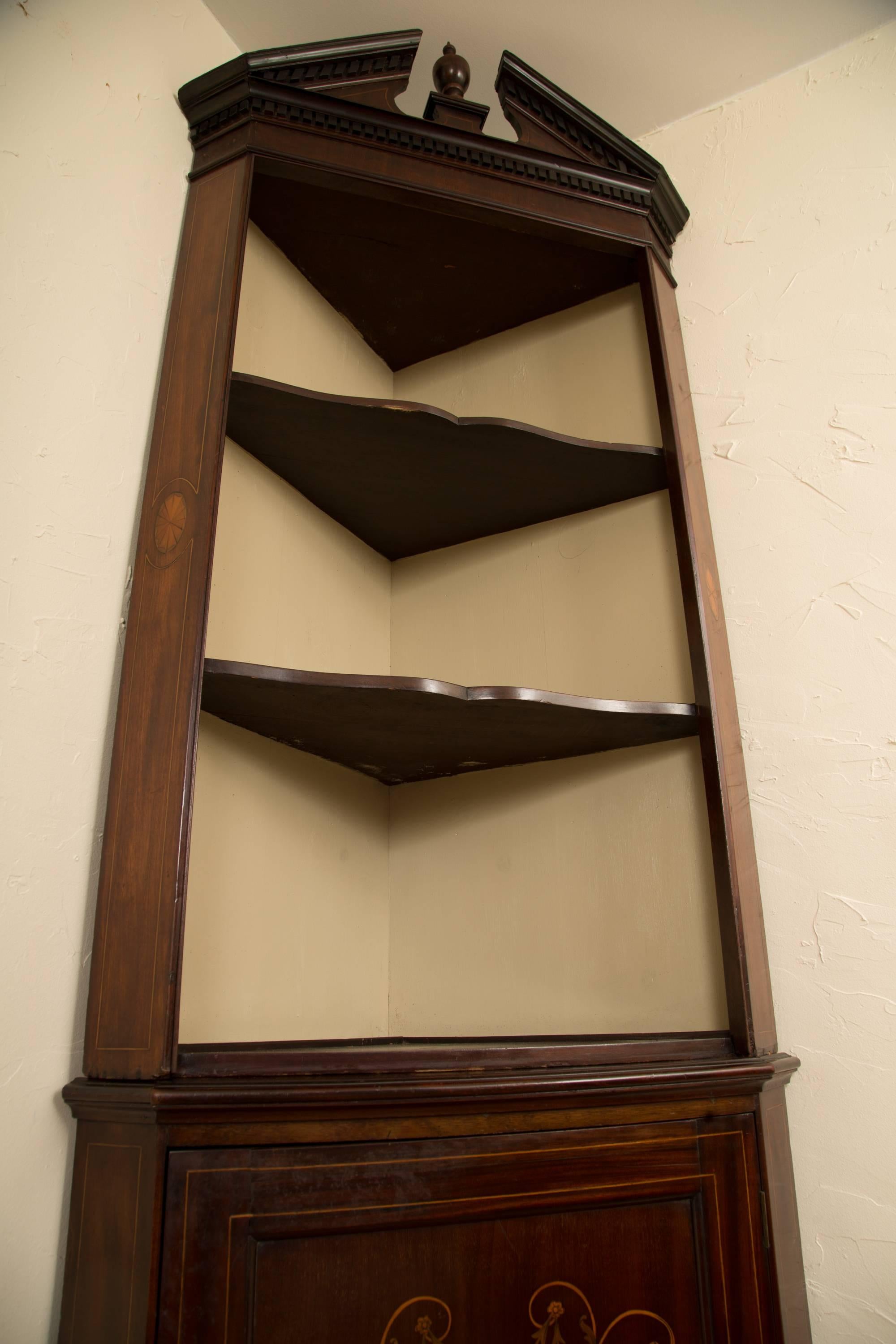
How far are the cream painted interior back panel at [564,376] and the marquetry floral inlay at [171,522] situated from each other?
0.70 meters

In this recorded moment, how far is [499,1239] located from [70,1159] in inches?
17.3

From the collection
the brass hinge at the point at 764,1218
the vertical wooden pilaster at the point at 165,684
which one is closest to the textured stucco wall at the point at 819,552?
the brass hinge at the point at 764,1218

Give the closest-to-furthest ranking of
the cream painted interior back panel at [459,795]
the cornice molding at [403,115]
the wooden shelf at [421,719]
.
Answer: the wooden shelf at [421,719], the cream painted interior back panel at [459,795], the cornice molding at [403,115]

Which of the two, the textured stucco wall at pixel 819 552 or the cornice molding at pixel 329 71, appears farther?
the cornice molding at pixel 329 71

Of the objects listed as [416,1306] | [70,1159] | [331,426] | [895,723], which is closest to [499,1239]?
[416,1306]

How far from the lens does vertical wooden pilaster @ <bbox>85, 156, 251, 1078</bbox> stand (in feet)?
3.08

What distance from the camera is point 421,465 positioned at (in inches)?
56.4

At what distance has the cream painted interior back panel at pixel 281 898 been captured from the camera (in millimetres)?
1153

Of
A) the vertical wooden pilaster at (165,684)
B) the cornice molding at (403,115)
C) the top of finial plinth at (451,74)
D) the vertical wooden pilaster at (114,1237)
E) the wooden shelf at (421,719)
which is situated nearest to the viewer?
the vertical wooden pilaster at (114,1237)

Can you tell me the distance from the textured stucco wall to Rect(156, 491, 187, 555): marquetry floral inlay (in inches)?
32.6

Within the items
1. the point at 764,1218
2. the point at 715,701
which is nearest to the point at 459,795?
the point at 715,701

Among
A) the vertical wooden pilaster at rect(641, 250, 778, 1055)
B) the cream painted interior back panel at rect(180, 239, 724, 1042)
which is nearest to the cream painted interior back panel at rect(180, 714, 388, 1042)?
the cream painted interior back panel at rect(180, 239, 724, 1042)

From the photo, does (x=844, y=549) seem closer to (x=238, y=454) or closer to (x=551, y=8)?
(x=238, y=454)

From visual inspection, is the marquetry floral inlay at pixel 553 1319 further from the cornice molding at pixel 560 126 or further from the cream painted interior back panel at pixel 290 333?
the cornice molding at pixel 560 126
